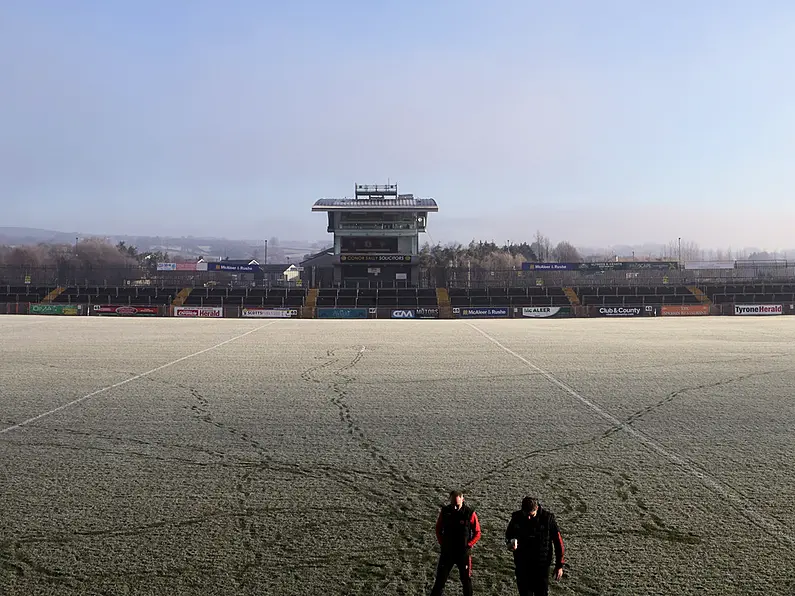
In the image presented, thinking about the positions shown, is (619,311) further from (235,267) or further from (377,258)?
(235,267)

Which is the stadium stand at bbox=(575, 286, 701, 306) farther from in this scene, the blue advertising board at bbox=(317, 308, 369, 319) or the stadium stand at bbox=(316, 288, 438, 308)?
the blue advertising board at bbox=(317, 308, 369, 319)

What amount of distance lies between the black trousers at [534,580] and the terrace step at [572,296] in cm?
5786

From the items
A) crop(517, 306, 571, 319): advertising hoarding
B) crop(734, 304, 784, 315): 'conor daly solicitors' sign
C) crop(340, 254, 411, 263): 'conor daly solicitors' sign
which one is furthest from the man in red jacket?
crop(734, 304, 784, 315): 'conor daly solicitors' sign

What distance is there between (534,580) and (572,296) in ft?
197

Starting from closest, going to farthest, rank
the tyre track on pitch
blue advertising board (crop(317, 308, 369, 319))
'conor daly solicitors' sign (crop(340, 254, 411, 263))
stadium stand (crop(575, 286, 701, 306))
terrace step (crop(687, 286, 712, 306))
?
the tyre track on pitch
blue advertising board (crop(317, 308, 369, 319))
terrace step (crop(687, 286, 712, 306))
stadium stand (crop(575, 286, 701, 306))
'conor daly solicitors' sign (crop(340, 254, 411, 263))

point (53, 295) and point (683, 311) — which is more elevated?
point (53, 295)

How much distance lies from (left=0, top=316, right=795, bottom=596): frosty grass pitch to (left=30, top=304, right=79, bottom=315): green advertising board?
134ft

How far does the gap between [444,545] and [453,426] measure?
287 inches

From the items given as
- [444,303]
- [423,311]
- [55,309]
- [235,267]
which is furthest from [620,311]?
[55,309]

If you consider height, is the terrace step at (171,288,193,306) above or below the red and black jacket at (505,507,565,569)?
above

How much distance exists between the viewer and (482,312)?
197 feet

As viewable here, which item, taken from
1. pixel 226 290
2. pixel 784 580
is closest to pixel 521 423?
pixel 784 580

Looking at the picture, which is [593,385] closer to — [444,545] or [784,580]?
[784,580]

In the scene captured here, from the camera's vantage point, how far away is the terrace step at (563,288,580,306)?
62612 mm
